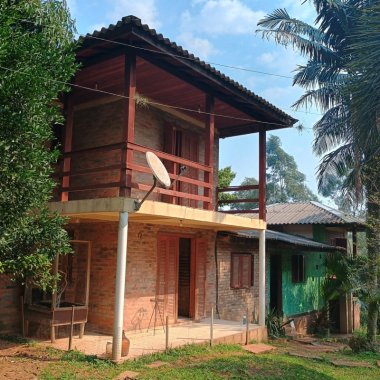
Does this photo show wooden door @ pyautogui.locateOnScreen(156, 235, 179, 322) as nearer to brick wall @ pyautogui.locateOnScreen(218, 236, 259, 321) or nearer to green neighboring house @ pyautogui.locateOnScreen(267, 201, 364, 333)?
brick wall @ pyautogui.locateOnScreen(218, 236, 259, 321)

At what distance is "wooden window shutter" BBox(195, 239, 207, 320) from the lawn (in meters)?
2.78

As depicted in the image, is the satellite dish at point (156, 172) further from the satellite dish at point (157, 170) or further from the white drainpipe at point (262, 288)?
the white drainpipe at point (262, 288)

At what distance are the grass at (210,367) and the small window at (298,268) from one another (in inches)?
281

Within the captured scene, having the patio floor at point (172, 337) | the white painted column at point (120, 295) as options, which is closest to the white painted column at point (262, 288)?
the patio floor at point (172, 337)

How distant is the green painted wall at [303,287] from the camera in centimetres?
1582

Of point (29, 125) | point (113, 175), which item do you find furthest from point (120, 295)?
point (113, 175)

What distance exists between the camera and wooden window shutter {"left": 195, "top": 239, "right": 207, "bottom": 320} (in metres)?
12.0

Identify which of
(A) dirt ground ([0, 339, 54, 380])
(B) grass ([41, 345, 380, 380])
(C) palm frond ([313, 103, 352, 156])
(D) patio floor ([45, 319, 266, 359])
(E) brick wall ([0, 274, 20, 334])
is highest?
(C) palm frond ([313, 103, 352, 156])

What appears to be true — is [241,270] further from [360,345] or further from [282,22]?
[282,22]

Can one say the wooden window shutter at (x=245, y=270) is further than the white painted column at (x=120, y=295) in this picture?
Yes

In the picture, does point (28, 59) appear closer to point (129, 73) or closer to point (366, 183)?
point (129, 73)

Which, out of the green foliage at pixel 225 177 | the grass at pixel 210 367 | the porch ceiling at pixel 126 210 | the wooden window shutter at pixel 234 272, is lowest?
the grass at pixel 210 367

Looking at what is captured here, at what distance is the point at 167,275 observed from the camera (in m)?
10.9

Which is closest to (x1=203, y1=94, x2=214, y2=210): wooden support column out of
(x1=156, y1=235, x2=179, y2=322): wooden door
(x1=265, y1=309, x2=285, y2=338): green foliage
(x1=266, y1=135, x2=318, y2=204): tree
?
(x1=156, y1=235, x2=179, y2=322): wooden door
